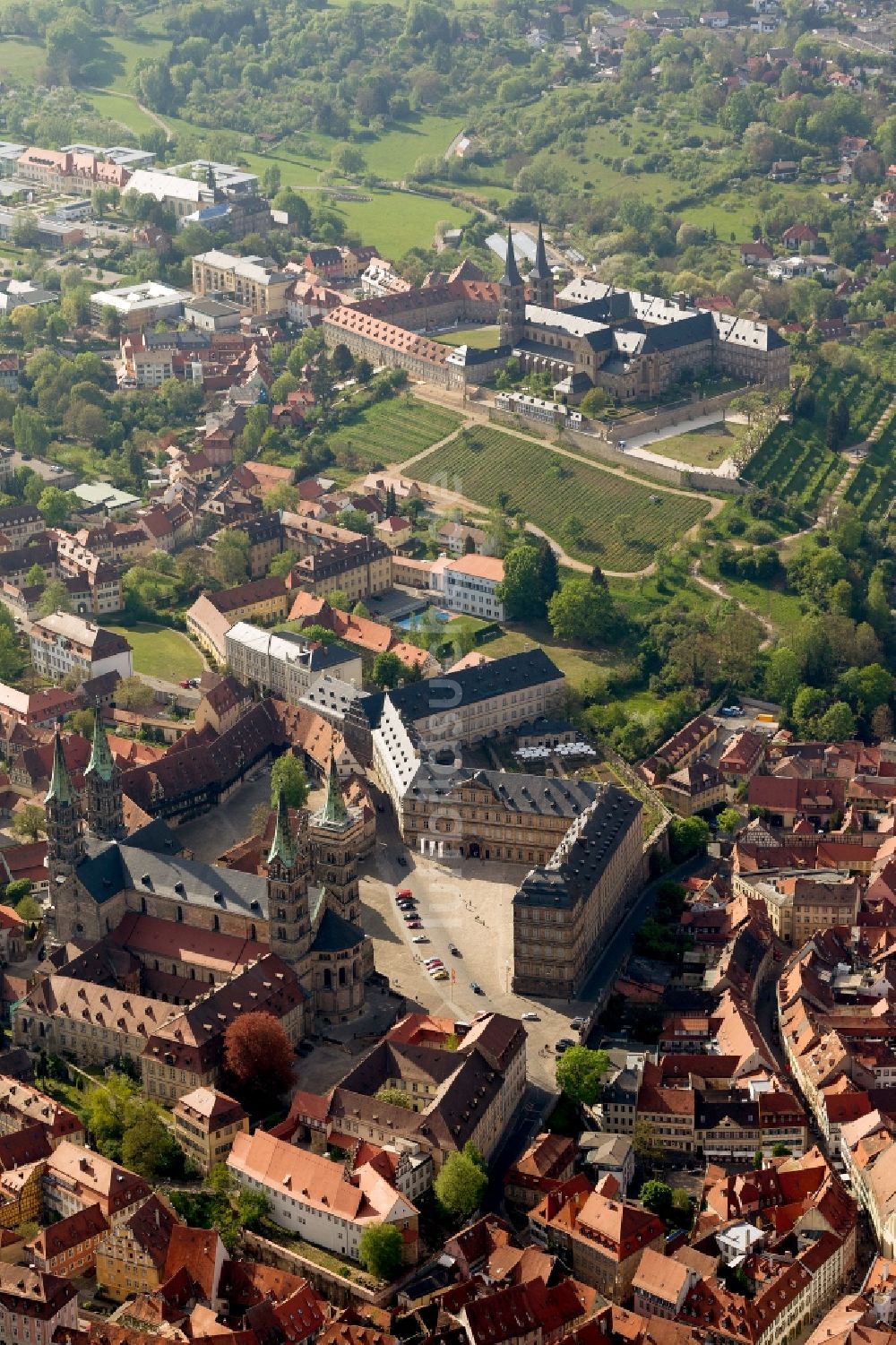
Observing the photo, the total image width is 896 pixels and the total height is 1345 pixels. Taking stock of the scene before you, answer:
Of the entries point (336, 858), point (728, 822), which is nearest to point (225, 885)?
point (336, 858)

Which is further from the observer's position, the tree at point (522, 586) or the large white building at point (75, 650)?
the tree at point (522, 586)

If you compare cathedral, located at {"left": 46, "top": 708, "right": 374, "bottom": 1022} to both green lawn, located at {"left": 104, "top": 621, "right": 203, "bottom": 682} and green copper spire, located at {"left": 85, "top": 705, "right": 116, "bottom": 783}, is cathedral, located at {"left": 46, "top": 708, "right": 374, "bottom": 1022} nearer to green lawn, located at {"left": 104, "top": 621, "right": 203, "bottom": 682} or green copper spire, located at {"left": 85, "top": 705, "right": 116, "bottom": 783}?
green copper spire, located at {"left": 85, "top": 705, "right": 116, "bottom": 783}

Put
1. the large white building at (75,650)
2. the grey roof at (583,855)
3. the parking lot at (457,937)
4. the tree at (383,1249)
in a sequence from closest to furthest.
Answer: the tree at (383,1249) → the parking lot at (457,937) → the grey roof at (583,855) → the large white building at (75,650)

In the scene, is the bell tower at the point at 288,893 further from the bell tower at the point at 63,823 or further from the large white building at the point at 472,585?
the large white building at the point at 472,585

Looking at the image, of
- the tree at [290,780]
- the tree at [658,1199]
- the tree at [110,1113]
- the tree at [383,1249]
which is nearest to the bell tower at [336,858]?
the tree at [290,780]

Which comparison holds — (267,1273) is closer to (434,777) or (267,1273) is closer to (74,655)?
(434,777)

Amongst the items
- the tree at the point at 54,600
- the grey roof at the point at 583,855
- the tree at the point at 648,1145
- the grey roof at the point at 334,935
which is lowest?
the tree at the point at 54,600

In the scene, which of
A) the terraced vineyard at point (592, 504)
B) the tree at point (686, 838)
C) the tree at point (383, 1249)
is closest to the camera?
the tree at point (383, 1249)

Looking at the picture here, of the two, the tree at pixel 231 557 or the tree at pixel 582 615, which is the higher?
the tree at pixel 582 615
